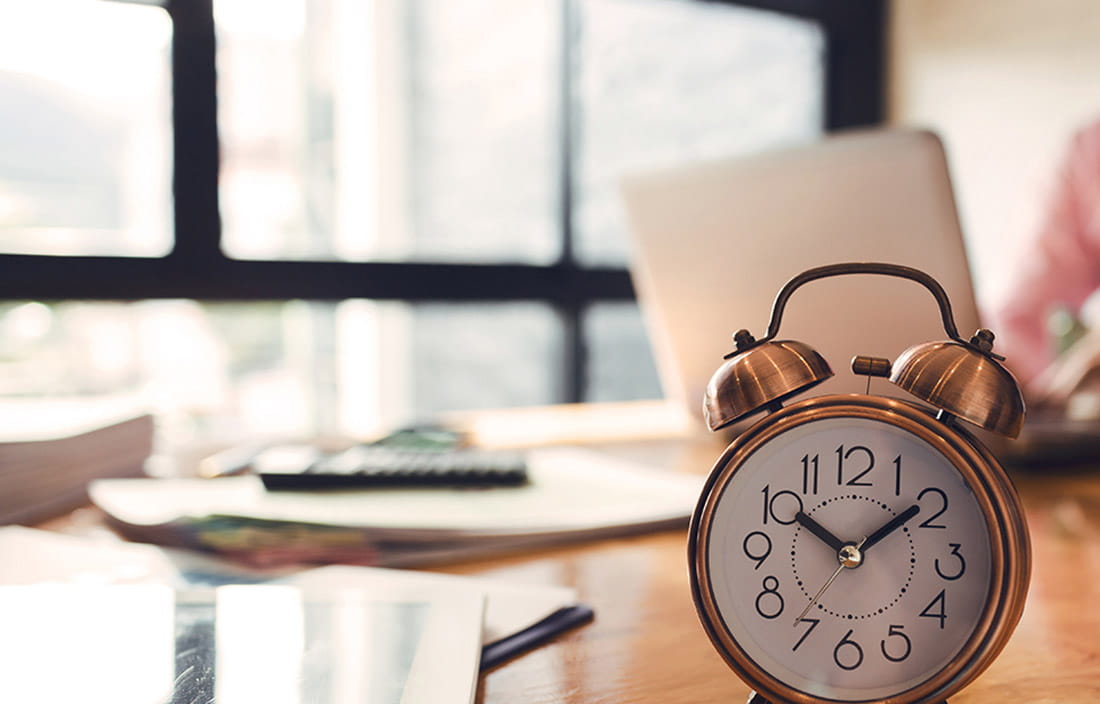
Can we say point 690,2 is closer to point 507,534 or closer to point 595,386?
point 595,386

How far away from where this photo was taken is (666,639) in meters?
0.50

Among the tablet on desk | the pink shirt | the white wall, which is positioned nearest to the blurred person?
the pink shirt

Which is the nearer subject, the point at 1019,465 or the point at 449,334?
the point at 1019,465

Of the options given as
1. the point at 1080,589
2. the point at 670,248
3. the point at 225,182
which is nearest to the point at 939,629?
the point at 1080,589

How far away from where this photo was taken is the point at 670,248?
1031 millimetres

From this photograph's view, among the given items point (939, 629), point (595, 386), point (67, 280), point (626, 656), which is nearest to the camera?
point (939, 629)

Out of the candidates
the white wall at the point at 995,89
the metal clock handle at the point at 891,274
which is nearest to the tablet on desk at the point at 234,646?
the metal clock handle at the point at 891,274

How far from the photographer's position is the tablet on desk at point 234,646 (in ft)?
1.20

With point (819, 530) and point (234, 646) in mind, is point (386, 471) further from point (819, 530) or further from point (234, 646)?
point (819, 530)

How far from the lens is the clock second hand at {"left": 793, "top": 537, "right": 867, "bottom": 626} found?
0.37 metres

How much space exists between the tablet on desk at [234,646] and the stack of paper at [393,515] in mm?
122

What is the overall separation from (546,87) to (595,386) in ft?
3.80

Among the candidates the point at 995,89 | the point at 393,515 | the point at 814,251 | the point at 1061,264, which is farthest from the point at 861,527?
the point at 995,89

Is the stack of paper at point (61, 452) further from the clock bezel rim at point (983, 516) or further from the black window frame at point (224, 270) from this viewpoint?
the black window frame at point (224, 270)
